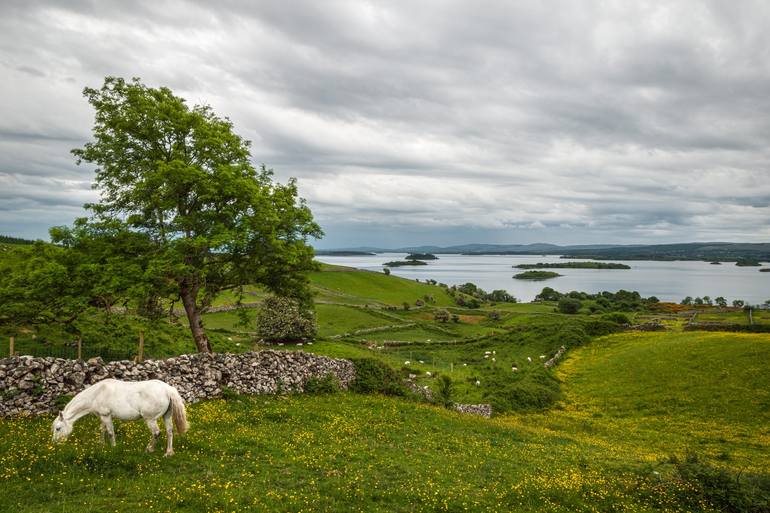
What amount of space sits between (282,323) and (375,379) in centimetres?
2519

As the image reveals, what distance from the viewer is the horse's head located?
13.6 metres

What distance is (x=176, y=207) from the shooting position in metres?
25.2

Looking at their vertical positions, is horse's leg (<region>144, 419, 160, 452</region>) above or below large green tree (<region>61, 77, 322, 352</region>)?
Result: below

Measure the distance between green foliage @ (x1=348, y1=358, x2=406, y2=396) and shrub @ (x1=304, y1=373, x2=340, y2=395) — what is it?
81.2 inches

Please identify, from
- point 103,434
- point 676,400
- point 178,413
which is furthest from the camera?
point 676,400

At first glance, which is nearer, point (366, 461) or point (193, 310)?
point (366, 461)

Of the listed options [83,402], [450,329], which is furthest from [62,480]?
[450,329]

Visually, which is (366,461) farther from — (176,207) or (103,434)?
(176,207)

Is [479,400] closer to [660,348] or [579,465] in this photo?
[579,465]

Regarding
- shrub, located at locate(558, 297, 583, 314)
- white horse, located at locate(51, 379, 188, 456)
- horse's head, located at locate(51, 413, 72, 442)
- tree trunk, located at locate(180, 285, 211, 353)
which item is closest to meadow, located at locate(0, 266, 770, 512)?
horse's head, located at locate(51, 413, 72, 442)

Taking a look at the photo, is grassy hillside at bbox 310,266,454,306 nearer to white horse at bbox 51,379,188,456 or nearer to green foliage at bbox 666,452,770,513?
green foliage at bbox 666,452,770,513

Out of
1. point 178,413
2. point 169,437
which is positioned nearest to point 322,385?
point 178,413

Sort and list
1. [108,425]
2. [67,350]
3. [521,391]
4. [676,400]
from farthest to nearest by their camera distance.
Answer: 1. [521,391]
2. [676,400]
3. [67,350]
4. [108,425]

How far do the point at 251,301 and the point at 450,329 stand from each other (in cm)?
3724
